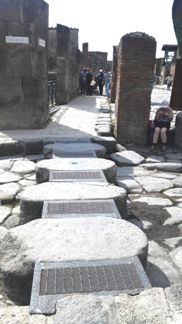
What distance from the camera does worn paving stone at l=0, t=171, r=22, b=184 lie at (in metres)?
4.79

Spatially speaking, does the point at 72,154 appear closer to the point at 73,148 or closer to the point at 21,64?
the point at 73,148

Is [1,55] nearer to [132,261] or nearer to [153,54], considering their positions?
[153,54]

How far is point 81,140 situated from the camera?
6.34m

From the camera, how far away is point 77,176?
4.14 m

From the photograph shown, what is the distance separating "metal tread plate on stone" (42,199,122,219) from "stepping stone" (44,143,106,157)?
2.21 m

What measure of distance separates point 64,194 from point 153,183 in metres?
1.82

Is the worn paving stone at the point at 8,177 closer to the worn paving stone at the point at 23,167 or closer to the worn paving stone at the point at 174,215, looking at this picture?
the worn paving stone at the point at 23,167

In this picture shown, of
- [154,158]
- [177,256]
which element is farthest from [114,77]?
[177,256]

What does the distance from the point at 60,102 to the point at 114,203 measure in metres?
10.4

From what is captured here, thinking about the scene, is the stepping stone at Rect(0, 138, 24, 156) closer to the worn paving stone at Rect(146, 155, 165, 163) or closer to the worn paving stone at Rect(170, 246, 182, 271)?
the worn paving stone at Rect(146, 155, 165, 163)

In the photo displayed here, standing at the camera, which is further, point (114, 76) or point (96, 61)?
point (96, 61)

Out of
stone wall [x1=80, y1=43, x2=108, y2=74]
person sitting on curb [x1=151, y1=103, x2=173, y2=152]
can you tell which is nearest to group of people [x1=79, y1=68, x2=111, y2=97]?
stone wall [x1=80, y1=43, x2=108, y2=74]

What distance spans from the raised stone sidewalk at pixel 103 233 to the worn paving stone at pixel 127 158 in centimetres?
1

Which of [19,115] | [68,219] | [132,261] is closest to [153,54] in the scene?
[19,115]
